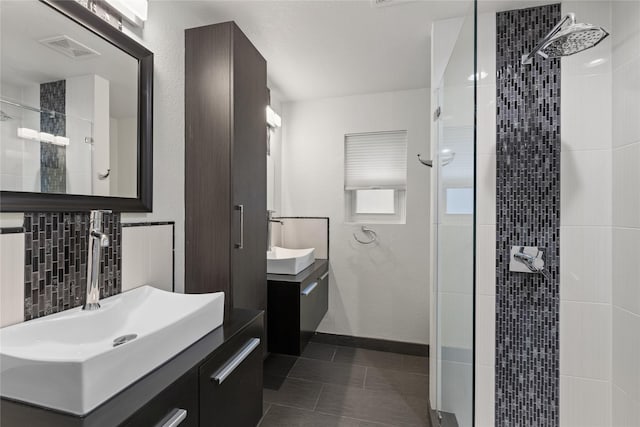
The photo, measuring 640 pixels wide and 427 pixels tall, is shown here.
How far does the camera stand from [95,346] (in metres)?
0.89

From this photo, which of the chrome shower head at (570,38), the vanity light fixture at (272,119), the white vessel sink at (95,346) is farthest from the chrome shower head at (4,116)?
the chrome shower head at (570,38)

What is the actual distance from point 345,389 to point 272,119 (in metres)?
2.23

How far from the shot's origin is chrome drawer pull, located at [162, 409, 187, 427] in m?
0.69

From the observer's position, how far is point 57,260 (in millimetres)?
958

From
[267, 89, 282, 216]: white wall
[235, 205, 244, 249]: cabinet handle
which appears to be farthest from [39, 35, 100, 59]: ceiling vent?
[267, 89, 282, 216]: white wall

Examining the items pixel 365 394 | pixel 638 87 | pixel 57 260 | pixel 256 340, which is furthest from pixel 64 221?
pixel 638 87

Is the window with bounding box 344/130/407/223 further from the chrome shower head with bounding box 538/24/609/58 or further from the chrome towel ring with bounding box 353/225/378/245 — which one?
the chrome shower head with bounding box 538/24/609/58

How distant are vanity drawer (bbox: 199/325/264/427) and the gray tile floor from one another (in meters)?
0.72

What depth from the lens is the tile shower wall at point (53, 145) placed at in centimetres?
91

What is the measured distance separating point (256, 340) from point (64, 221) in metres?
0.83

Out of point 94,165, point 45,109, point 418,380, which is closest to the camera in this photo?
point 45,109

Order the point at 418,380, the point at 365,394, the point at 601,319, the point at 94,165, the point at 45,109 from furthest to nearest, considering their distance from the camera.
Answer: the point at 418,380 → the point at 365,394 → the point at 601,319 → the point at 94,165 → the point at 45,109

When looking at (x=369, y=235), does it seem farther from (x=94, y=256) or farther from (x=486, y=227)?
(x=94, y=256)

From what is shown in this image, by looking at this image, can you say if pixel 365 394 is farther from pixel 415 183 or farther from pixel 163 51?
pixel 163 51
